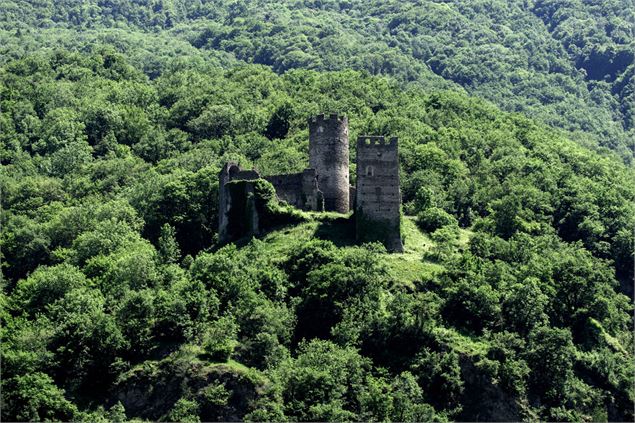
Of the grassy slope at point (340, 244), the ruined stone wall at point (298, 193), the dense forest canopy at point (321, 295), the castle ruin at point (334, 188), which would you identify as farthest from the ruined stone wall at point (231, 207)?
the grassy slope at point (340, 244)

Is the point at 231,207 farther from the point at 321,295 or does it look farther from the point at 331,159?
the point at 321,295

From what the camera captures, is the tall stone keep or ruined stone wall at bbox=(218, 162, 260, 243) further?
the tall stone keep

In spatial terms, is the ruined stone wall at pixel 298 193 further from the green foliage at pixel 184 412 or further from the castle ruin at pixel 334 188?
the green foliage at pixel 184 412

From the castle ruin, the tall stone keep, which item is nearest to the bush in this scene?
the castle ruin

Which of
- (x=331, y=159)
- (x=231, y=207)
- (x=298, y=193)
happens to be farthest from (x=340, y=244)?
(x=231, y=207)

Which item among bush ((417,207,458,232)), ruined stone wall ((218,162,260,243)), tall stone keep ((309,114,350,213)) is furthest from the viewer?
bush ((417,207,458,232))

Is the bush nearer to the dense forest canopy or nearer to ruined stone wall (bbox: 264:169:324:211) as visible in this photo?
the dense forest canopy

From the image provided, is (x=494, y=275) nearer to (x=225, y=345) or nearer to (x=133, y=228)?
(x=225, y=345)

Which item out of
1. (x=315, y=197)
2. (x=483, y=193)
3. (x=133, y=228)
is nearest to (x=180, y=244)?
(x=133, y=228)
